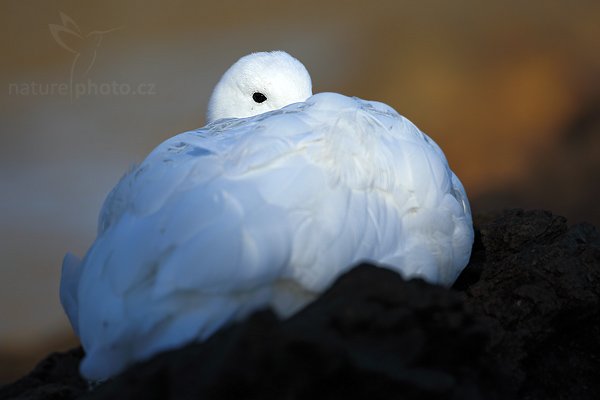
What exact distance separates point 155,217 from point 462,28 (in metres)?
5.03

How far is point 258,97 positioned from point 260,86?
78 mm

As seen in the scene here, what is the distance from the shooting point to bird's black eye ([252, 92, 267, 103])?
4367mm

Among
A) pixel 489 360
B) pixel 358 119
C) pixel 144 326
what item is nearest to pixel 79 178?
pixel 358 119

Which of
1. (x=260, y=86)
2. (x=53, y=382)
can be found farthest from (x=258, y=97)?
(x=53, y=382)

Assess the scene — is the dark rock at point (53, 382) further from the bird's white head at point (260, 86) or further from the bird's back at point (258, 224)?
the bird's white head at point (260, 86)

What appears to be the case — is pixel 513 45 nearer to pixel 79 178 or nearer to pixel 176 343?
pixel 79 178

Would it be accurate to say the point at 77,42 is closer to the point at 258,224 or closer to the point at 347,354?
the point at 258,224

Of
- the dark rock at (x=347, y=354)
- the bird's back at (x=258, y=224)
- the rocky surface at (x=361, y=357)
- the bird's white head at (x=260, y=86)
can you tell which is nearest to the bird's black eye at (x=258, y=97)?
the bird's white head at (x=260, y=86)

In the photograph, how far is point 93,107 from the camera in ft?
24.1

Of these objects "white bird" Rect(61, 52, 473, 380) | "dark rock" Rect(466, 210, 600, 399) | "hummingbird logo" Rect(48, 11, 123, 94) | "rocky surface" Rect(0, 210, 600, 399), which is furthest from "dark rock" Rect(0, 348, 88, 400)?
"hummingbird logo" Rect(48, 11, 123, 94)

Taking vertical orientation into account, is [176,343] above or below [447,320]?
below

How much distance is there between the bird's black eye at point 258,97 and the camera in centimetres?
437

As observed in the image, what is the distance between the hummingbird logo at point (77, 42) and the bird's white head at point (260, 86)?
2.98 metres

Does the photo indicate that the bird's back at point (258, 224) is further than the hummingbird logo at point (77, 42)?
No
